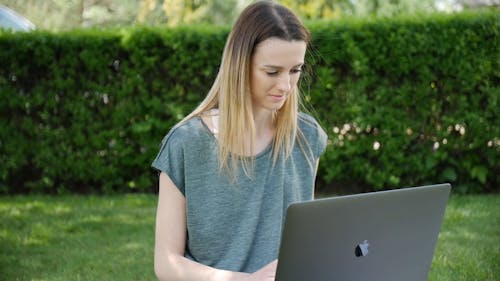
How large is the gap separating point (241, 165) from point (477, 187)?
4539mm

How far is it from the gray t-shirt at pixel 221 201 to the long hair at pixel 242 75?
0.13 ft

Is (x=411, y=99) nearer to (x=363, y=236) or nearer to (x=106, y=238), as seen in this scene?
(x=106, y=238)

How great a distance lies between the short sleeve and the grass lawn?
2162 mm

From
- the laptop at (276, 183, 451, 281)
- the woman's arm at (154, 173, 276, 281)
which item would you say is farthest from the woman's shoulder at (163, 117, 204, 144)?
the laptop at (276, 183, 451, 281)

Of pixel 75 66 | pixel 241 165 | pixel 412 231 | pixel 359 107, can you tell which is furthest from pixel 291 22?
pixel 75 66

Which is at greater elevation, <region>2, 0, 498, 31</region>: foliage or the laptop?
the laptop

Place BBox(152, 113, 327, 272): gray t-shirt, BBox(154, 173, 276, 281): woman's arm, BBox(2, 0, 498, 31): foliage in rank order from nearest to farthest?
1. BBox(154, 173, 276, 281): woman's arm
2. BBox(152, 113, 327, 272): gray t-shirt
3. BBox(2, 0, 498, 31): foliage

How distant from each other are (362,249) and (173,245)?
0.62 m

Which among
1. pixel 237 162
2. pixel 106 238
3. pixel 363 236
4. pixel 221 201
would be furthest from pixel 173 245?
pixel 106 238

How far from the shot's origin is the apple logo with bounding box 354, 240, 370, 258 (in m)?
1.70

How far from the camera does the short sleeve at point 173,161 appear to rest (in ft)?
6.89

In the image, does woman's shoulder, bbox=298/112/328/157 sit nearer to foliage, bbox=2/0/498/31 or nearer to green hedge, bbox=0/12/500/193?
green hedge, bbox=0/12/500/193

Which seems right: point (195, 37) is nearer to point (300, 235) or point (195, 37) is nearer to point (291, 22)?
point (291, 22)

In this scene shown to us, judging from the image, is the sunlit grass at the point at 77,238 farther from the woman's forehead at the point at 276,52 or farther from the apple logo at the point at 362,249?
the apple logo at the point at 362,249
